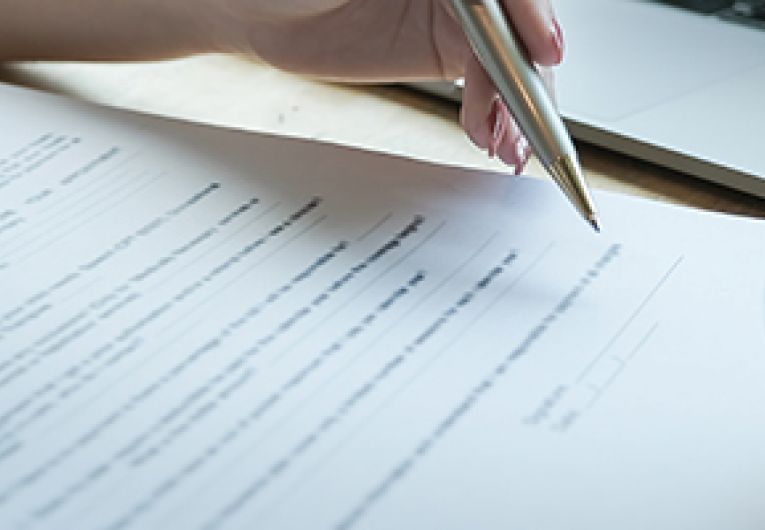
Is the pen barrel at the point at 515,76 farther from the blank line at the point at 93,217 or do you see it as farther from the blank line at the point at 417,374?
the blank line at the point at 93,217

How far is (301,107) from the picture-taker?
63cm

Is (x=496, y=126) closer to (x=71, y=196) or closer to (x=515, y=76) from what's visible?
(x=515, y=76)

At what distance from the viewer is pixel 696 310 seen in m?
0.40

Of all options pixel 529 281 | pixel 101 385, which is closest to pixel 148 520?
pixel 101 385

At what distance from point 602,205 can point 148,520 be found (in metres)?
0.23

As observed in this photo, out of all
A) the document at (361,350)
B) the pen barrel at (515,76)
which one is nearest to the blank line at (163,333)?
the document at (361,350)

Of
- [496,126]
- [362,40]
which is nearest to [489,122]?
[496,126]

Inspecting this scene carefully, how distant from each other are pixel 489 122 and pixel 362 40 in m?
0.11

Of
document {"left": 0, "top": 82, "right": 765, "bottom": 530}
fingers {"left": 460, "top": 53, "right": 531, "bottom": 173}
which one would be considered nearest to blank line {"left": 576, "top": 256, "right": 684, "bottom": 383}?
document {"left": 0, "top": 82, "right": 765, "bottom": 530}

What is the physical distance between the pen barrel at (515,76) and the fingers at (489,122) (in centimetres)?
4

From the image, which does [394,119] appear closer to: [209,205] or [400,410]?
[209,205]

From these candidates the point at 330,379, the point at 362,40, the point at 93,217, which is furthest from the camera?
the point at 362,40

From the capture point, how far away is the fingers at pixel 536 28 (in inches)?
17.7

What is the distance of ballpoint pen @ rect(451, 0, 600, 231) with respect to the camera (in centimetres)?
43
